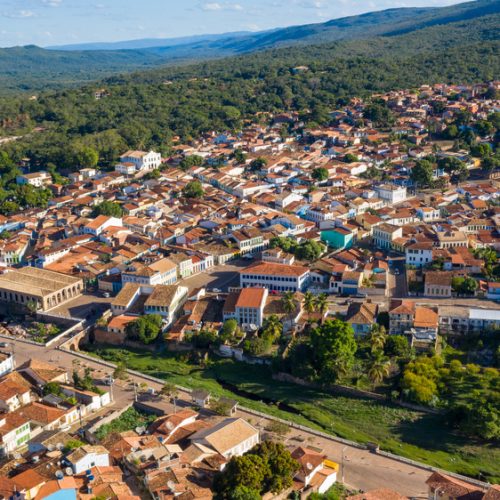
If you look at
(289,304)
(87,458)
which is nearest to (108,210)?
(289,304)

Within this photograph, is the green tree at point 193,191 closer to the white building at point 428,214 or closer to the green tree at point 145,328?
the white building at point 428,214

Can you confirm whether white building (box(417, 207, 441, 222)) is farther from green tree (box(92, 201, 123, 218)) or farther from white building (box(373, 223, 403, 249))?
green tree (box(92, 201, 123, 218))

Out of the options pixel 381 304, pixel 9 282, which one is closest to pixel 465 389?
pixel 381 304

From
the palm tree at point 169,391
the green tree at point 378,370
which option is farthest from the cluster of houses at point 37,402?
the green tree at point 378,370

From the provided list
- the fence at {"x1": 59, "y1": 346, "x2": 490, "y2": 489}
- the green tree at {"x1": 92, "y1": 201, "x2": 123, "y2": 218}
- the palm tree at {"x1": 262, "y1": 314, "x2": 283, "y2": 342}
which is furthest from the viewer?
the green tree at {"x1": 92, "y1": 201, "x2": 123, "y2": 218}

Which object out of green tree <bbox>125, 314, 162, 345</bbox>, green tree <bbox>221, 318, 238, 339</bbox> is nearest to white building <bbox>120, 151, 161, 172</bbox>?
green tree <bbox>125, 314, 162, 345</bbox>
